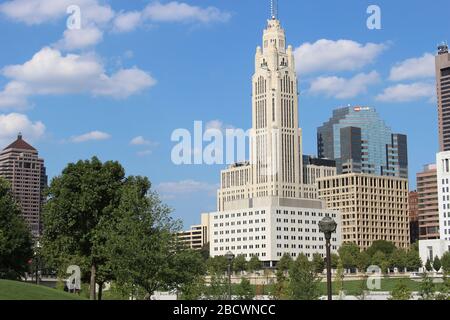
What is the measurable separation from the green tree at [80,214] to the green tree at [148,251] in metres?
11.7

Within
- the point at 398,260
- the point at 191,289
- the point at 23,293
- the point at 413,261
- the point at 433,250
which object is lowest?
the point at 413,261

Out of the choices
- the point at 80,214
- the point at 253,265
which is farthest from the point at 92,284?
the point at 253,265

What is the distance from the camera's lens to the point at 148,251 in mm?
47719

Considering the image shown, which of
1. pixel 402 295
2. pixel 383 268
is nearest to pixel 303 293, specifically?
pixel 402 295

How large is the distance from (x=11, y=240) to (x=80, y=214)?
47.9 ft

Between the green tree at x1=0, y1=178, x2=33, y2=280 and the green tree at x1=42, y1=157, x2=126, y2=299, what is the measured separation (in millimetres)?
9320

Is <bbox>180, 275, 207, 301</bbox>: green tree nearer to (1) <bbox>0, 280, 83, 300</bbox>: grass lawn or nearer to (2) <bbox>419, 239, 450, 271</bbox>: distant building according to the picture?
(1) <bbox>0, 280, 83, 300</bbox>: grass lawn

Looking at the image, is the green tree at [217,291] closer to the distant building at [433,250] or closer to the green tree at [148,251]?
the green tree at [148,251]

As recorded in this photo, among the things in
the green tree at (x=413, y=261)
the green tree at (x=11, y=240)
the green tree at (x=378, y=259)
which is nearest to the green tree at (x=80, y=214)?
the green tree at (x=11, y=240)

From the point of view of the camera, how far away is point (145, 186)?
222ft

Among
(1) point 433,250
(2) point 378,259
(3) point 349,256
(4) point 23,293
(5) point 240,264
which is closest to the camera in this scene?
(4) point 23,293

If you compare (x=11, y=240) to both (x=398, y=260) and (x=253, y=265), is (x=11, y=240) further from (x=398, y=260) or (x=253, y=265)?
(x=398, y=260)

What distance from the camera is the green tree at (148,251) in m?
47.7

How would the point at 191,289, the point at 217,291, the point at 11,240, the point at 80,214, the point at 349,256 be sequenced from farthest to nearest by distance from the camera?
the point at 349,256 → the point at 11,240 → the point at 80,214 → the point at 217,291 → the point at 191,289
